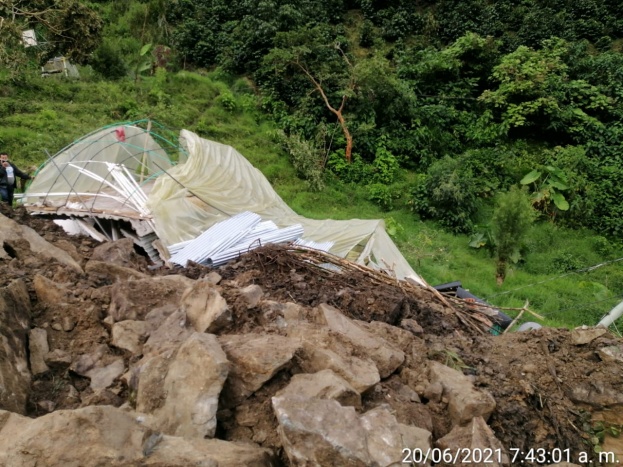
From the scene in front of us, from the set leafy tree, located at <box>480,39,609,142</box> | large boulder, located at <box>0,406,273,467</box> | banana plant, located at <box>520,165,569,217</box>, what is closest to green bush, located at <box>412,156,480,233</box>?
banana plant, located at <box>520,165,569,217</box>

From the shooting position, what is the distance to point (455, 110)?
20359 mm

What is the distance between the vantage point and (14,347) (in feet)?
12.8

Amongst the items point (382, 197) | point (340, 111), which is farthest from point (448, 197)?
point (340, 111)

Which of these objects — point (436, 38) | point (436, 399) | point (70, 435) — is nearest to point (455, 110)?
point (436, 38)

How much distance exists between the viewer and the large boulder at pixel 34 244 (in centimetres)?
610

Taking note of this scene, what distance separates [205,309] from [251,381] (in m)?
1.15

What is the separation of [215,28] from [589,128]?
51.9ft

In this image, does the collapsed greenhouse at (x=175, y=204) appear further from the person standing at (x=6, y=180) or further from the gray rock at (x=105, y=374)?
the gray rock at (x=105, y=374)

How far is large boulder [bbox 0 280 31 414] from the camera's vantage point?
348cm

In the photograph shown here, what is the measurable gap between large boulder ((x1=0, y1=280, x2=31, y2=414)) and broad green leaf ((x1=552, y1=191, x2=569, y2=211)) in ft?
51.5

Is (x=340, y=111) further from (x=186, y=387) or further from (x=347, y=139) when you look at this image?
(x=186, y=387)

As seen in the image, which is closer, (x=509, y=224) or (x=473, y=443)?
(x=473, y=443)

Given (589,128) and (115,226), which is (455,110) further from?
(115,226)

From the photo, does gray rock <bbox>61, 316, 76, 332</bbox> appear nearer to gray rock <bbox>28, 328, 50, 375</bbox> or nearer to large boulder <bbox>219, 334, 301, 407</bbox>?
gray rock <bbox>28, 328, 50, 375</bbox>
